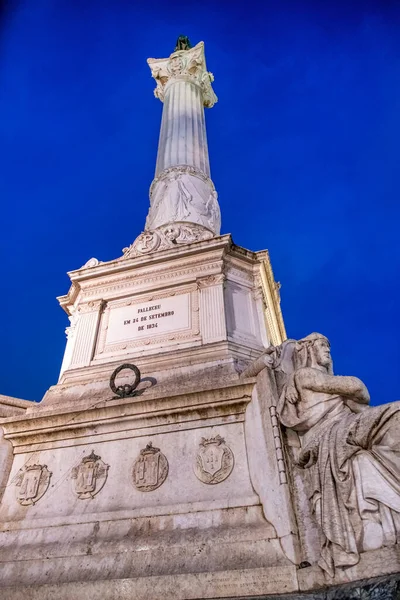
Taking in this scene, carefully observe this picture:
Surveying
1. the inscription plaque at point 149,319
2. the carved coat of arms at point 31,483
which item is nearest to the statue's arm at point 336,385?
the inscription plaque at point 149,319

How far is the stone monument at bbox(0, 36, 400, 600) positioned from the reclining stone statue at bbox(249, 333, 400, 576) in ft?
0.05

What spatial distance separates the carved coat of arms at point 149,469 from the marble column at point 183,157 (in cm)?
625

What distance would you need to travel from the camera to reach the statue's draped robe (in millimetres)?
4340

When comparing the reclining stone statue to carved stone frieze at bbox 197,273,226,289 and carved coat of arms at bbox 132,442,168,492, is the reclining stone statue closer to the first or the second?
carved coat of arms at bbox 132,442,168,492

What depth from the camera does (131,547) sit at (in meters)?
5.37

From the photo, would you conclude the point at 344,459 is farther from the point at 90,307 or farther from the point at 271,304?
the point at 90,307

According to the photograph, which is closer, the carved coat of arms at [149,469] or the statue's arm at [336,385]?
the statue's arm at [336,385]

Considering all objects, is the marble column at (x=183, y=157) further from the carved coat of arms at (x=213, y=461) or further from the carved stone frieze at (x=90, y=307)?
the carved coat of arms at (x=213, y=461)

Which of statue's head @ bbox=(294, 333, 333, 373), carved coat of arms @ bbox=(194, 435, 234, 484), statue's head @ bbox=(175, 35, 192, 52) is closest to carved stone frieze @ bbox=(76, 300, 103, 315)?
carved coat of arms @ bbox=(194, 435, 234, 484)

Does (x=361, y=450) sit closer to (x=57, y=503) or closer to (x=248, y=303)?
(x=57, y=503)

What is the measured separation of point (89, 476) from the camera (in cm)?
639

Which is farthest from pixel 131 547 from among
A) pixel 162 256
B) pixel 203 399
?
pixel 162 256

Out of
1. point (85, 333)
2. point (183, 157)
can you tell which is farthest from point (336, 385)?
point (183, 157)

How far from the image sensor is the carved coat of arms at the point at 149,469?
6051mm
